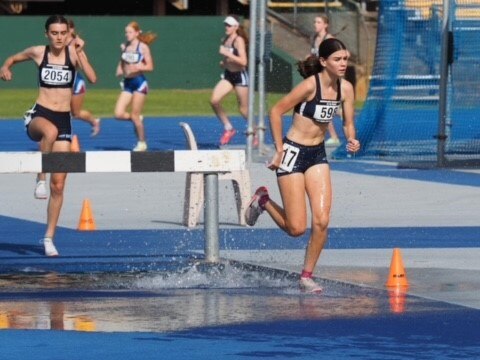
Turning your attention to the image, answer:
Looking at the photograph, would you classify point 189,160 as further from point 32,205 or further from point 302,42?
point 302,42

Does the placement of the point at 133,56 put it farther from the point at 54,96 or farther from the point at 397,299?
the point at 397,299

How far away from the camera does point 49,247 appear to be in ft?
42.6

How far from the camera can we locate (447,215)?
15820mm

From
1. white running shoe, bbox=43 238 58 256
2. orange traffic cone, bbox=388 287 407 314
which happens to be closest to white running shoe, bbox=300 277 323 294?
orange traffic cone, bbox=388 287 407 314

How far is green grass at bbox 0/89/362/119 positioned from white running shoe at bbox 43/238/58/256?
20.3 metres

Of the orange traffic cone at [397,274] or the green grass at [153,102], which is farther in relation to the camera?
the green grass at [153,102]

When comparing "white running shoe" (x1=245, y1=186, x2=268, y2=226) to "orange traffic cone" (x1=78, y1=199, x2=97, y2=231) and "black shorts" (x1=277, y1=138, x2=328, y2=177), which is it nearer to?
"black shorts" (x1=277, y1=138, x2=328, y2=177)

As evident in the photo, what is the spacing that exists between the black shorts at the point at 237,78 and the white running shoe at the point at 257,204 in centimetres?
1200

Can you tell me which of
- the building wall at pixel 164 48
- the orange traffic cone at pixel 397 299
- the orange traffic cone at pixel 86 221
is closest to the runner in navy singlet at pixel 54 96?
the orange traffic cone at pixel 86 221

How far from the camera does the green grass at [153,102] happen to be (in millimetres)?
35031

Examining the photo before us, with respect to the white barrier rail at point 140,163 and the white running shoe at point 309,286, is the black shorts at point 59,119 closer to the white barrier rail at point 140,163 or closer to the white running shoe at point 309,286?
the white barrier rail at point 140,163

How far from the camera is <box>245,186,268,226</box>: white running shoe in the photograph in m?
12.0

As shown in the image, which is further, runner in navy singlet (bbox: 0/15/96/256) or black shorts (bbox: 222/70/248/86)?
black shorts (bbox: 222/70/248/86)

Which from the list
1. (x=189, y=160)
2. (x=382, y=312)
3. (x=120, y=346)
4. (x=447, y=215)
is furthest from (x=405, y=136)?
(x=120, y=346)
